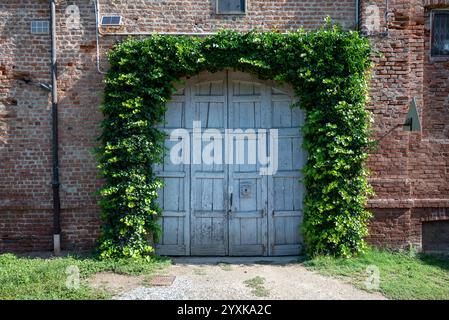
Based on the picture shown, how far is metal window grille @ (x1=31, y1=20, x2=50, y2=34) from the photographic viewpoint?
7352mm

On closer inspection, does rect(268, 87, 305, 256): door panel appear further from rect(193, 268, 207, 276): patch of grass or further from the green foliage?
rect(193, 268, 207, 276): patch of grass

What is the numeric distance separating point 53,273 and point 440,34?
7546 millimetres

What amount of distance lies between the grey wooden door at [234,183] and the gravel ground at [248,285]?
646 mm

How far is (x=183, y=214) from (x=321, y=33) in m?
3.84

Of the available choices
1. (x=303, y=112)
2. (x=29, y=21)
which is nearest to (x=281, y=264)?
(x=303, y=112)

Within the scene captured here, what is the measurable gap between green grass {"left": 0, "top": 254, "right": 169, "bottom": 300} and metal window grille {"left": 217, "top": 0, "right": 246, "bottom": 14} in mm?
4474

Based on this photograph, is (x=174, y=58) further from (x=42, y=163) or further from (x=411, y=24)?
(x=411, y=24)

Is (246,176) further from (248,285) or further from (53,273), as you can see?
(53,273)

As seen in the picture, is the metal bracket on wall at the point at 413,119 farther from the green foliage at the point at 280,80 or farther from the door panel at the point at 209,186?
the door panel at the point at 209,186

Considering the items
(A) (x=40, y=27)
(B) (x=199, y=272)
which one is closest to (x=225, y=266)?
(B) (x=199, y=272)

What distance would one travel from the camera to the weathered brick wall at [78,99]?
7.33m

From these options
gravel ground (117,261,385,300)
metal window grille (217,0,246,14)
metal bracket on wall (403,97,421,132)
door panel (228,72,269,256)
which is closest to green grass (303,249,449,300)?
gravel ground (117,261,385,300)

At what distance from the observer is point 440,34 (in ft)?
24.8

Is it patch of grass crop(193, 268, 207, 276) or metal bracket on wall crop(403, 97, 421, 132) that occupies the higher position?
metal bracket on wall crop(403, 97, 421, 132)
